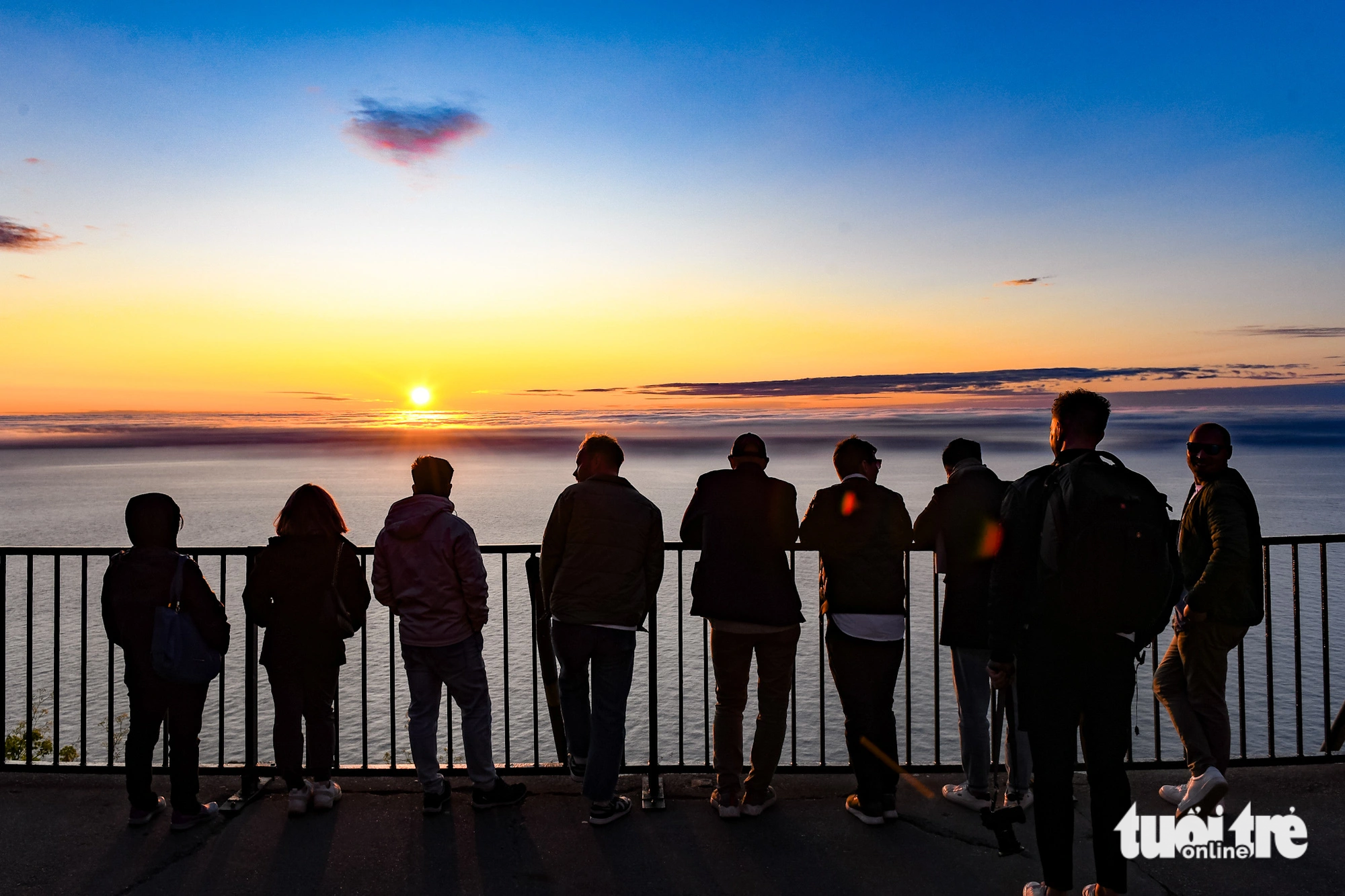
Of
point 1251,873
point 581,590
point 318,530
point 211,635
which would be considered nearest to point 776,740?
point 581,590

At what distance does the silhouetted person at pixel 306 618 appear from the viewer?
14.0 ft

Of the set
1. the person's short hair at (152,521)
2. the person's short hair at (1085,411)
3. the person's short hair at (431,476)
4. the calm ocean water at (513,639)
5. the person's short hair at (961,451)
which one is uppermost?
the person's short hair at (1085,411)

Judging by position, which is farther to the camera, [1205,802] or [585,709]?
[585,709]

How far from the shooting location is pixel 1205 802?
4234mm

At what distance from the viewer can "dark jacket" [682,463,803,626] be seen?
13.8 ft

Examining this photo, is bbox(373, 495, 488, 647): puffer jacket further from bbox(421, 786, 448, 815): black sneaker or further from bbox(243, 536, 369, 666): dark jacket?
bbox(421, 786, 448, 815): black sneaker

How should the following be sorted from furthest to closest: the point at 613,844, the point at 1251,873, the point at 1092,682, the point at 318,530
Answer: the point at 318,530, the point at 613,844, the point at 1251,873, the point at 1092,682

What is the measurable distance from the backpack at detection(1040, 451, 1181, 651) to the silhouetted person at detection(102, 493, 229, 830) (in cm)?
405

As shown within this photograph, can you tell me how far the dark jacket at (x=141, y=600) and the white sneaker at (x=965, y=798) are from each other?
12.9 feet

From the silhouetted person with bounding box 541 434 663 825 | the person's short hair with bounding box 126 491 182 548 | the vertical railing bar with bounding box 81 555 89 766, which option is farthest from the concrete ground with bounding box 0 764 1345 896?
the person's short hair with bounding box 126 491 182 548

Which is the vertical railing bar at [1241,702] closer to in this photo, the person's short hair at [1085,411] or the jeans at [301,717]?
the person's short hair at [1085,411]

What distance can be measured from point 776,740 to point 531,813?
137 cm

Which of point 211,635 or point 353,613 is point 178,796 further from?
point 353,613

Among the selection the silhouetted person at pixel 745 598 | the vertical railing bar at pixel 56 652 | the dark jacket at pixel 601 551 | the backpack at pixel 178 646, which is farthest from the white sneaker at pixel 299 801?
the silhouetted person at pixel 745 598
